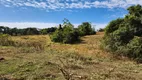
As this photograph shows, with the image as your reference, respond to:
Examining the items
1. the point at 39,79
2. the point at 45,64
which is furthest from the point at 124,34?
the point at 39,79

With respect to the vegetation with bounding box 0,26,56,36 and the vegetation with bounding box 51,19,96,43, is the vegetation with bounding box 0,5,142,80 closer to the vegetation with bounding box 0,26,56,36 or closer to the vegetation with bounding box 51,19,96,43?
the vegetation with bounding box 51,19,96,43

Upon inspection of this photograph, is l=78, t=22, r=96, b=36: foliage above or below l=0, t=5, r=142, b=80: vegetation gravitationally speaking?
above

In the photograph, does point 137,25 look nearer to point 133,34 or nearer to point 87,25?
point 133,34

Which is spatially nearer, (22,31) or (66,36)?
(66,36)

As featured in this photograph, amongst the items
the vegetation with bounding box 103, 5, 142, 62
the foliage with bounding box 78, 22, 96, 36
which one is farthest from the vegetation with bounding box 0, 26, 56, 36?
the vegetation with bounding box 103, 5, 142, 62

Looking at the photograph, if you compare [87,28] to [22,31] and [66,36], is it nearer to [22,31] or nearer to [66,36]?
[66,36]

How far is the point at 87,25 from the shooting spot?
104 ft

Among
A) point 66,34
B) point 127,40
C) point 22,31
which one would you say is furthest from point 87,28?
point 22,31

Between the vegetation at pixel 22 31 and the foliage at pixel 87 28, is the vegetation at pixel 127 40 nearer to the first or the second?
the foliage at pixel 87 28

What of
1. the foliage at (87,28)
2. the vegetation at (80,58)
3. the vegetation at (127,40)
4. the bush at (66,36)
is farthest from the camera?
the foliage at (87,28)

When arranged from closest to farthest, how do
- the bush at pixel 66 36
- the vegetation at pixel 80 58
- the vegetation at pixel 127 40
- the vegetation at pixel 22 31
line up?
the vegetation at pixel 80 58 < the vegetation at pixel 127 40 < the bush at pixel 66 36 < the vegetation at pixel 22 31

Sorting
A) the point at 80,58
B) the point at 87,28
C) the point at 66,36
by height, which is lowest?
the point at 80,58

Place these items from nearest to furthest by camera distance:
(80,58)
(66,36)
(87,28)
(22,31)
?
(80,58)
(66,36)
(87,28)
(22,31)

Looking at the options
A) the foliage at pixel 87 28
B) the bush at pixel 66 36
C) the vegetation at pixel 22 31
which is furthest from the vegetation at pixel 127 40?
the vegetation at pixel 22 31
